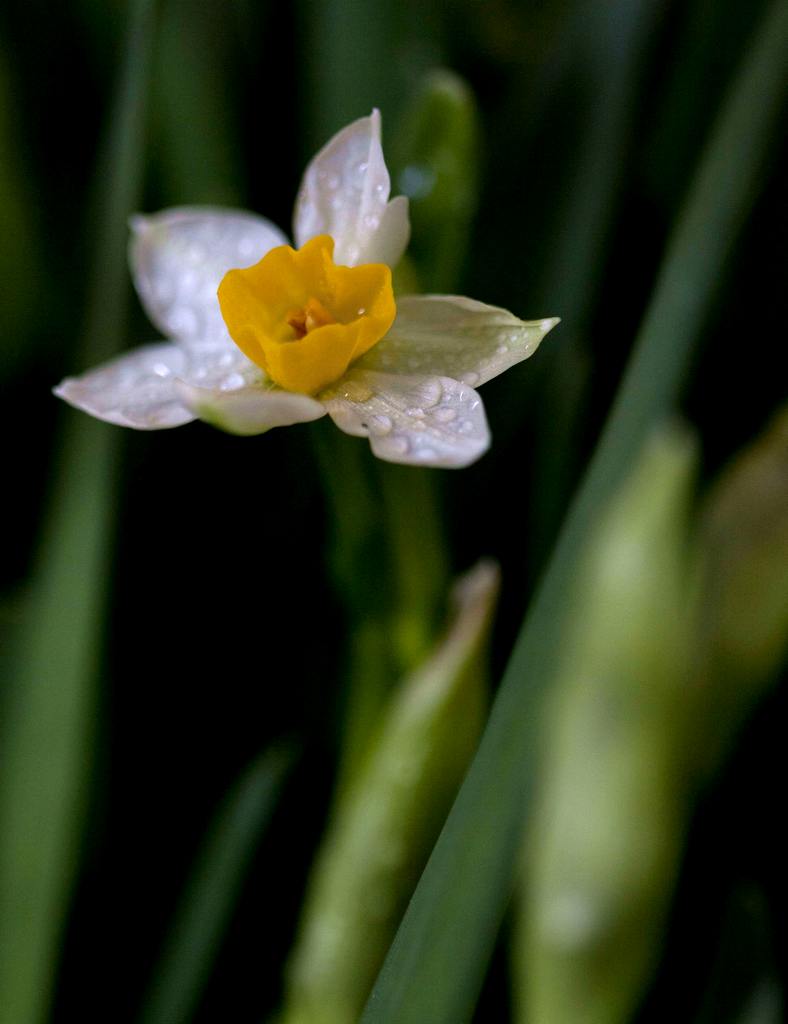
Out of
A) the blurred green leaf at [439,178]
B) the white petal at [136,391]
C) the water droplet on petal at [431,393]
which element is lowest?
the white petal at [136,391]

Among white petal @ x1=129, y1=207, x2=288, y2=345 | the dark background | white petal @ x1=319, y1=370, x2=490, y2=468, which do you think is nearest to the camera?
white petal @ x1=319, y1=370, x2=490, y2=468

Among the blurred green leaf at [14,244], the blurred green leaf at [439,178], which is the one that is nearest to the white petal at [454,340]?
the blurred green leaf at [439,178]

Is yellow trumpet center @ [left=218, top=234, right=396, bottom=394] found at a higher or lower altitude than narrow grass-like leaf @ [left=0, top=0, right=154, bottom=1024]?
higher

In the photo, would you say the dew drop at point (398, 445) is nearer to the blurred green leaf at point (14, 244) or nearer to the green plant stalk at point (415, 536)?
the green plant stalk at point (415, 536)

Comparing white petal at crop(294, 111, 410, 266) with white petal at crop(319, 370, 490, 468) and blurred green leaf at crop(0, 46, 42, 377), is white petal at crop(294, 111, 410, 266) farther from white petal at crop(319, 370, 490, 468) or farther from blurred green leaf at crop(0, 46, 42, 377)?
blurred green leaf at crop(0, 46, 42, 377)

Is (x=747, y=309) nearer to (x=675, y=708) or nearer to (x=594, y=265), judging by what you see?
(x=594, y=265)

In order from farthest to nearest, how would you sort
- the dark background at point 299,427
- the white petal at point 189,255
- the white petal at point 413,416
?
the dark background at point 299,427, the white petal at point 189,255, the white petal at point 413,416

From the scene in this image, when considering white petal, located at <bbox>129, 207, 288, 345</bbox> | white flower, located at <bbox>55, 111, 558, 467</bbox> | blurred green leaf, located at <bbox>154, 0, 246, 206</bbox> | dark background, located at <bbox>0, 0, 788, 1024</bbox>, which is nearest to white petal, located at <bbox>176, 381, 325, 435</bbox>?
white flower, located at <bbox>55, 111, 558, 467</bbox>

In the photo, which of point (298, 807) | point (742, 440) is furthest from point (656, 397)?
point (298, 807)
